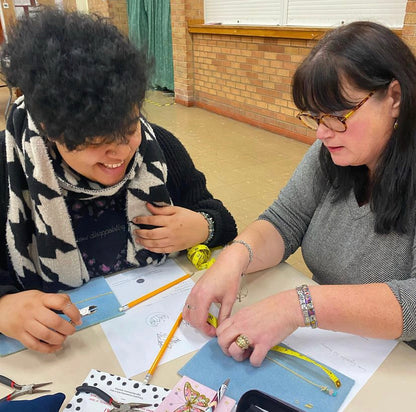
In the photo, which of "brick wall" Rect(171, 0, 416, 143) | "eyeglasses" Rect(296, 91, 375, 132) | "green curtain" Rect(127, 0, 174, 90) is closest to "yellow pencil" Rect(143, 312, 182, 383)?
"eyeglasses" Rect(296, 91, 375, 132)

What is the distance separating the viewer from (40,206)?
942 millimetres

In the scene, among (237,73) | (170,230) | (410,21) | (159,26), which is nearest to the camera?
(170,230)

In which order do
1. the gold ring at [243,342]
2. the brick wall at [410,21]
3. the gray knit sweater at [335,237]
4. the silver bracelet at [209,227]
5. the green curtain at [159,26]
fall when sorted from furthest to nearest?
1. the green curtain at [159,26]
2. the brick wall at [410,21]
3. the silver bracelet at [209,227]
4. the gray knit sweater at [335,237]
5. the gold ring at [243,342]

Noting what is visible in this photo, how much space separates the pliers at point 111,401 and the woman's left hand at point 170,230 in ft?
1.34

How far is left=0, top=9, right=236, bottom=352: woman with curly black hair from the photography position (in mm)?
740

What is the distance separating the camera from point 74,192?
100cm

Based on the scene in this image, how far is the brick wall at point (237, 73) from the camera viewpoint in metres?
4.30

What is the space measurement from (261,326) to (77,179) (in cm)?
54

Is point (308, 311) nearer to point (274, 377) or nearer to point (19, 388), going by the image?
point (274, 377)

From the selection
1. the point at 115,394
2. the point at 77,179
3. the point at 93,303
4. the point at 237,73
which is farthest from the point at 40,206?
the point at 237,73

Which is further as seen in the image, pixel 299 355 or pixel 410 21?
pixel 410 21

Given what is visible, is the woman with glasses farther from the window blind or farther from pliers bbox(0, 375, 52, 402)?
the window blind

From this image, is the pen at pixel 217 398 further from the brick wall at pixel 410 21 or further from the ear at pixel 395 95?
the brick wall at pixel 410 21

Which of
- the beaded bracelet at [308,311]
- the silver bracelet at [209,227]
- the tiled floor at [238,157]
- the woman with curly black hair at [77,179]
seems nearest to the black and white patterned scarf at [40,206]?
the woman with curly black hair at [77,179]
